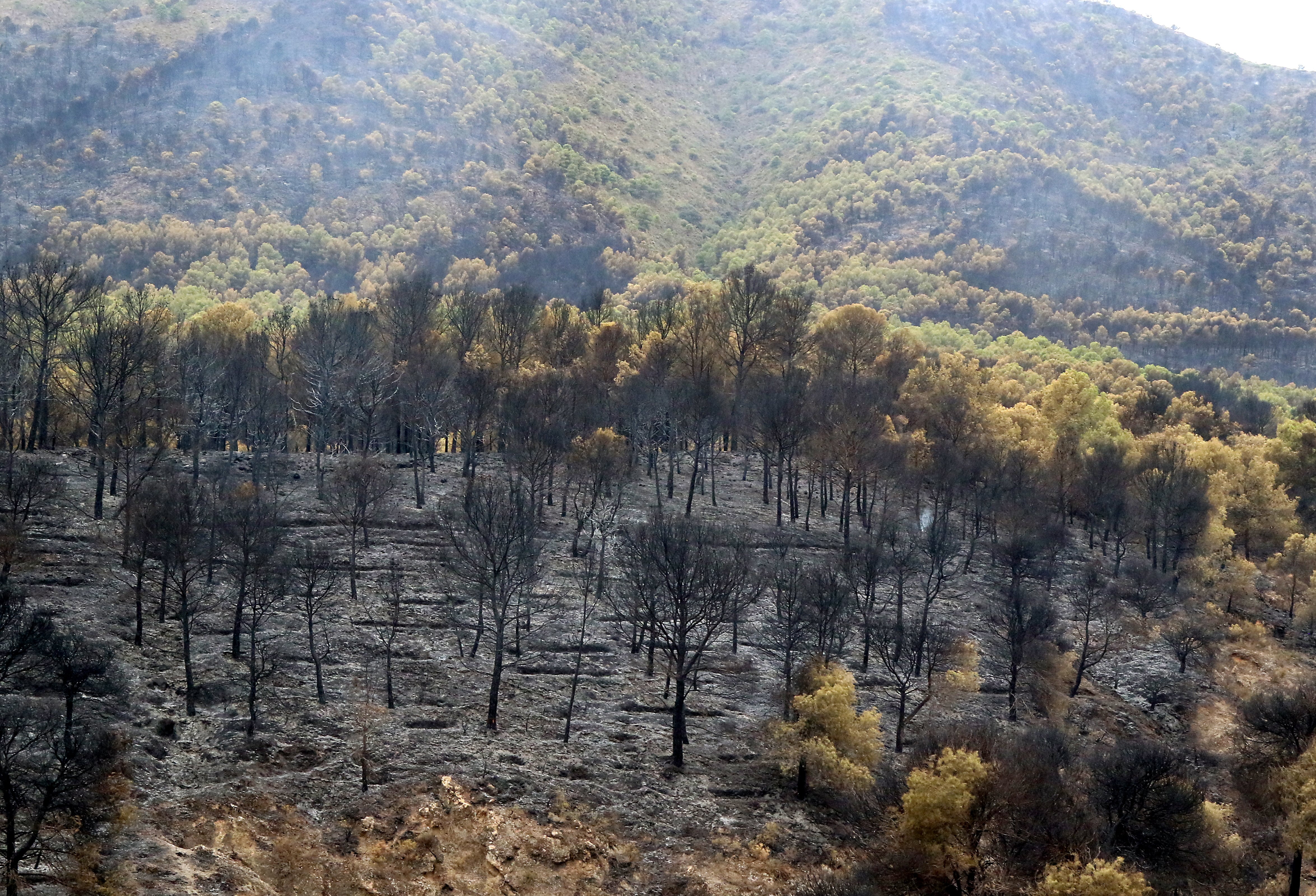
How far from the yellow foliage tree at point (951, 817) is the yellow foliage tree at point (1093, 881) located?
300cm

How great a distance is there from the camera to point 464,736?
4616cm

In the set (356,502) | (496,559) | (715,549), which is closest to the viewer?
(496,559)

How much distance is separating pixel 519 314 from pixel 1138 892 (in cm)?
6643

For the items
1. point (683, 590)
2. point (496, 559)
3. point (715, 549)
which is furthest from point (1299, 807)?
point (496, 559)

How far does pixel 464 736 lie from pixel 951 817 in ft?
67.6

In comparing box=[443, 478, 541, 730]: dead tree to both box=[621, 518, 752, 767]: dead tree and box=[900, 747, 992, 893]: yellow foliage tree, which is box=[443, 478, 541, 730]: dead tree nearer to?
box=[621, 518, 752, 767]: dead tree

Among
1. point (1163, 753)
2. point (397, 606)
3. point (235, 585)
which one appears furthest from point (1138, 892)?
point (235, 585)

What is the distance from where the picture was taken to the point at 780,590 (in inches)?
2105

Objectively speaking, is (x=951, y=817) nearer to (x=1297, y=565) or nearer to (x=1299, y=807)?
(x=1299, y=807)

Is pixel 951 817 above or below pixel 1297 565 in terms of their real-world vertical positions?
below

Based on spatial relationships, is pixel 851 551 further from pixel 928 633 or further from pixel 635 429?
pixel 635 429

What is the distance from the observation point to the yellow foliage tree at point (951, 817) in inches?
1596

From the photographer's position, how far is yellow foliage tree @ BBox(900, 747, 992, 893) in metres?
40.5

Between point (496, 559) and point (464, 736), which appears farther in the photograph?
point (496, 559)
